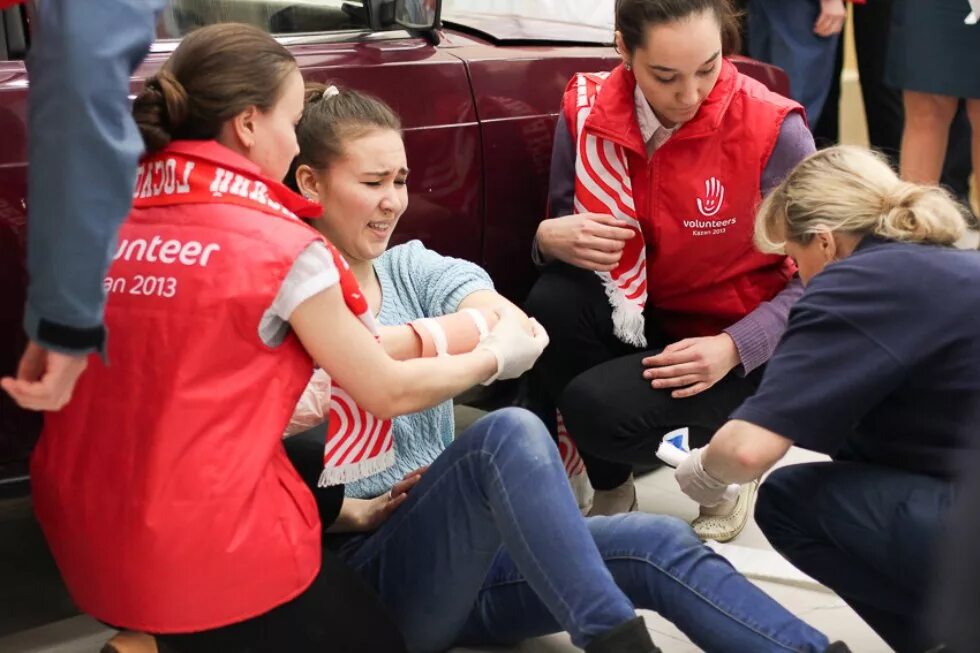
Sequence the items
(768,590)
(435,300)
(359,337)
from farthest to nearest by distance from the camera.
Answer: (768,590) < (435,300) < (359,337)

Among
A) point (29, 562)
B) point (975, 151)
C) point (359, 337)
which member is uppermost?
point (359, 337)

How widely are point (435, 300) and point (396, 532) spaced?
0.41 m

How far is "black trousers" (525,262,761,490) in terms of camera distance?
8.13 feet

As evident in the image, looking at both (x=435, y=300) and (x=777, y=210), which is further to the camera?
(x=435, y=300)

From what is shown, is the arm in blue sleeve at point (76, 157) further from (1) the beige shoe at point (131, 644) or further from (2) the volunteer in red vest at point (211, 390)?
(1) the beige shoe at point (131, 644)

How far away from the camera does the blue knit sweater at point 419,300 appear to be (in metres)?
2.11

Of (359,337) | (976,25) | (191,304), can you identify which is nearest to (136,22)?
(191,304)

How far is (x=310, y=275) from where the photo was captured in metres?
1.61

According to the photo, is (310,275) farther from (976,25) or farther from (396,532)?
(976,25)

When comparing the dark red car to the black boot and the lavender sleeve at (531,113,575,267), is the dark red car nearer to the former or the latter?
the lavender sleeve at (531,113,575,267)

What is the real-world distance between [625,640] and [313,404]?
1.82ft

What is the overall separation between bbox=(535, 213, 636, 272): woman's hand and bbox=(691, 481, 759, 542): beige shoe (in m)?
0.53

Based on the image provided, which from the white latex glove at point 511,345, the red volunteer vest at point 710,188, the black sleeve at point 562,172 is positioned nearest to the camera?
the white latex glove at point 511,345

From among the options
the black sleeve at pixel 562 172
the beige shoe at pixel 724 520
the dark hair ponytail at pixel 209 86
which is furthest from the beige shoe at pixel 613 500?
the dark hair ponytail at pixel 209 86
